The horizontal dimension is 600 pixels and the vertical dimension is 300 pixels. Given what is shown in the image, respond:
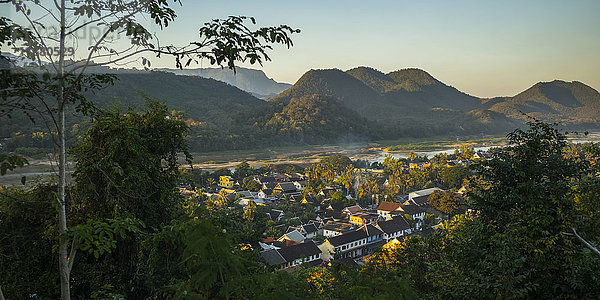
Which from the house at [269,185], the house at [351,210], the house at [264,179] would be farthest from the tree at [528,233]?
the house at [264,179]

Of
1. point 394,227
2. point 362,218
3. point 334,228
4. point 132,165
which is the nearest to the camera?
point 132,165

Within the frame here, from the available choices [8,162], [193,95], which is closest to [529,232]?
[8,162]

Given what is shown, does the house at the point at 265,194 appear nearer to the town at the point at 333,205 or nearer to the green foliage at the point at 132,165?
the town at the point at 333,205

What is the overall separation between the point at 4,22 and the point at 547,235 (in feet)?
17.8

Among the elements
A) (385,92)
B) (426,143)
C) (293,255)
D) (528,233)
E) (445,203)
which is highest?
(385,92)

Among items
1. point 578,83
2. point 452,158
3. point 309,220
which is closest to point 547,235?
point 309,220

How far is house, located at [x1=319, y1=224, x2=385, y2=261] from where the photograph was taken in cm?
1577

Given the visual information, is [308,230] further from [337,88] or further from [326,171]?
[337,88]

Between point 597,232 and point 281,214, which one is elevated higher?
point 597,232

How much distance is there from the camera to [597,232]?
4.19 m

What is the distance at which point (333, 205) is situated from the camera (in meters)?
23.3

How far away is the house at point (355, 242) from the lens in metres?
15.8

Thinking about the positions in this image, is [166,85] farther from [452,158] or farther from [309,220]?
[309,220]

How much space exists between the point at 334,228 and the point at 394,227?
3277 mm
